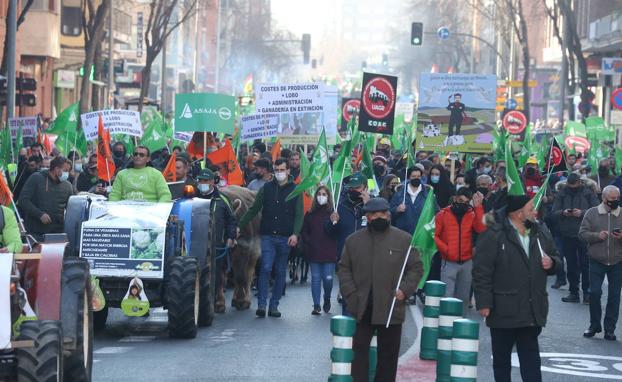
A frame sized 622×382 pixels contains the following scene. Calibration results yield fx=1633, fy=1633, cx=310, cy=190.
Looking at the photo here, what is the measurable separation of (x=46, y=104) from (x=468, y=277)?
45.4m

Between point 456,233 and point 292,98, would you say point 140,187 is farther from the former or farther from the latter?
point 292,98

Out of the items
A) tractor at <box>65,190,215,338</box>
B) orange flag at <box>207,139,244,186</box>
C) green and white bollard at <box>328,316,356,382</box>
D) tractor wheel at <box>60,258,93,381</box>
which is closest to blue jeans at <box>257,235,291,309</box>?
tractor at <box>65,190,215,338</box>

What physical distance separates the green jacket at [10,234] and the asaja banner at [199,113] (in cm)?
1437

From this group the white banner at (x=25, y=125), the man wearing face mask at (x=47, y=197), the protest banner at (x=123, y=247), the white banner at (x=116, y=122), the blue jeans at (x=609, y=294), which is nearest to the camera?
the protest banner at (x=123, y=247)

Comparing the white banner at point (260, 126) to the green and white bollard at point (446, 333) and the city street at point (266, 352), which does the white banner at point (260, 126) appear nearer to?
the city street at point (266, 352)

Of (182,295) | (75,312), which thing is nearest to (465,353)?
(75,312)

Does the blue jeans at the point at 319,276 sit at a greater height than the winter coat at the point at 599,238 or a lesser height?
lesser

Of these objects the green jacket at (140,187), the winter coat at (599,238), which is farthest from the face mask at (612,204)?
the green jacket at (140,187)

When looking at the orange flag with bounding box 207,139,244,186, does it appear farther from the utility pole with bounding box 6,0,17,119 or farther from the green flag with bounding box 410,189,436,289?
the green flag with bounding box 410,189,436,289

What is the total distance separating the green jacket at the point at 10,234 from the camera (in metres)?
11.1

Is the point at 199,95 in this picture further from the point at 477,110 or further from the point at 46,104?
the point at 46,104

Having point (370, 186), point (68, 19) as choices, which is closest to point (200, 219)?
point (370, 186)

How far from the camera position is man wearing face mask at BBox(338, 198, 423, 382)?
37.3 ft

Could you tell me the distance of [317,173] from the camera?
1911 centimetres
